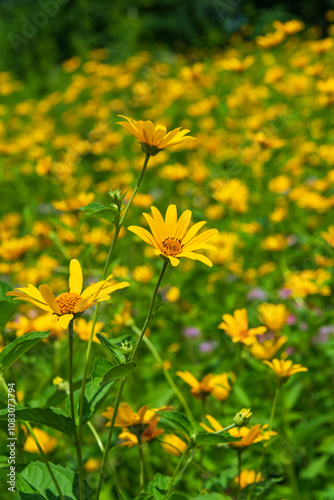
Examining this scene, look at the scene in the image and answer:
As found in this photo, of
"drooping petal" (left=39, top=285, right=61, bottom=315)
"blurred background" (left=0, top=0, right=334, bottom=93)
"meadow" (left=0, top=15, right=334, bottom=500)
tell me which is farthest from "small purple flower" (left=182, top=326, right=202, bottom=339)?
"blurred background" (left=0, top=0, right=334, bottom=93)

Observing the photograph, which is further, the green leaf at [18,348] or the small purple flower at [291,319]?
the small purple flower at [291,319]

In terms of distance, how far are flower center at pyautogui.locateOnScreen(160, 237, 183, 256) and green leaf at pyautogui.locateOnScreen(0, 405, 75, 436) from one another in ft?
1.02

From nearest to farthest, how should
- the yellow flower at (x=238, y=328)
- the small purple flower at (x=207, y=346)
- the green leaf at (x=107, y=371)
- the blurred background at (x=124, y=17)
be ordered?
1. the green leaf at (x=107, y=371)
2. the yellow flower at (x=238, y=328)
3. the small purple flower at (x=207, y=346)
4. the blurred background at (x=124, y=17)

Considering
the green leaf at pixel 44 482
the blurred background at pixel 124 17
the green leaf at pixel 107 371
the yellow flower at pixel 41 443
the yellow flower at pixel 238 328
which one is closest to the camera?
the green leaf at pixel 107 371

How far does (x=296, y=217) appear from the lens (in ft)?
9.30

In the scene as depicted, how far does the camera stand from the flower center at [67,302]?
2.35 feet

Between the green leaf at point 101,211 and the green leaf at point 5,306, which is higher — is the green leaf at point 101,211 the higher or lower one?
the higher one

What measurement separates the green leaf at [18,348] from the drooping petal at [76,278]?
0.10 metres

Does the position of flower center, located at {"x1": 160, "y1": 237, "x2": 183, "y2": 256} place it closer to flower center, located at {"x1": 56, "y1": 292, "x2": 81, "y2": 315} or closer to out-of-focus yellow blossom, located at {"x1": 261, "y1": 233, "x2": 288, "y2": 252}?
flower center, located at {"x1": 56, "y1": 292, "x2": 81, "y2": 315}

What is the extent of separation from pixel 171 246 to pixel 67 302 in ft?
0.71

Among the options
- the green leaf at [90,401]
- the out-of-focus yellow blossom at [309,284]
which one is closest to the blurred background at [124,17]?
the out-of-focus yellow blossom at [309,284]

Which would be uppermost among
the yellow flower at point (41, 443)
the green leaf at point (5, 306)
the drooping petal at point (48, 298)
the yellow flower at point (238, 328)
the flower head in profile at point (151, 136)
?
the flower head in profile at point (151, 136)

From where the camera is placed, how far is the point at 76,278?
2.69 ft

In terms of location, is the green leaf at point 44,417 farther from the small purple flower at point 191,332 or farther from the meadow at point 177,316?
the small purple flower at point 191,332
